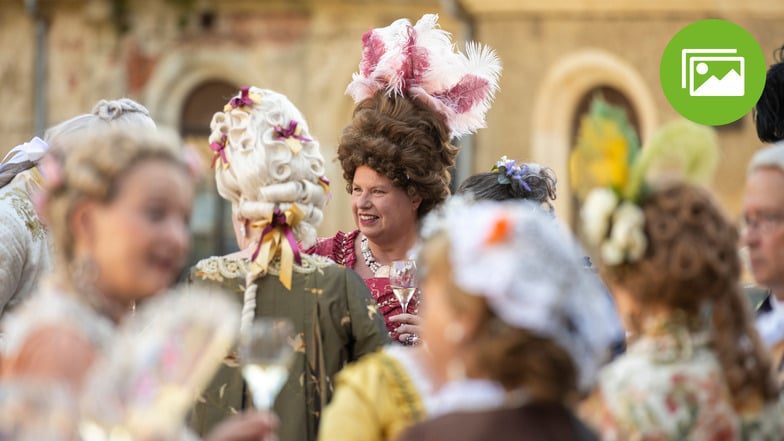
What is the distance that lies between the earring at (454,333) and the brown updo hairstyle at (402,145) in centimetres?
239

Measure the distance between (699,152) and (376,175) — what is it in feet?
7.09

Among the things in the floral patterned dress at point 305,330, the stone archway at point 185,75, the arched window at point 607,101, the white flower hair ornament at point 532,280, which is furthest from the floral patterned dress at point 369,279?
the stone archway at point 185,75

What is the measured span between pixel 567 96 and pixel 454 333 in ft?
36.4

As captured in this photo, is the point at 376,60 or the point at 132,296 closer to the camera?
the point at 132,296

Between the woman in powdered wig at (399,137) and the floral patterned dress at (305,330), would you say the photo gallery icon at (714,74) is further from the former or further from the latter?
the floral patterned dress at (305,330)

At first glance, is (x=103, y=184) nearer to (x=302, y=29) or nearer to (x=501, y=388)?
(x=501, y=388)

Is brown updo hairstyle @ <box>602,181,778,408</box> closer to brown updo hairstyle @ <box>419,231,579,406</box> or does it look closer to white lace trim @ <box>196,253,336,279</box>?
brown updo hairstyle @ <box>419,231,579,406</box>

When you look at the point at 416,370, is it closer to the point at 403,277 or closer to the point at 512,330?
the point at 512,330

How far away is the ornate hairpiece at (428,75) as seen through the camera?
5.59 m

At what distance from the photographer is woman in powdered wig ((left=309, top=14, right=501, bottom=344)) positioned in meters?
5.43

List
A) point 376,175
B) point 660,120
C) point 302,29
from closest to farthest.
Result: point 376,175 → point 660,120 → point 302,29

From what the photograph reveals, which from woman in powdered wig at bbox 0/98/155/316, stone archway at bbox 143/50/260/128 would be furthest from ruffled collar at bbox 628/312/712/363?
stone archway at bbox 143/50/260/128

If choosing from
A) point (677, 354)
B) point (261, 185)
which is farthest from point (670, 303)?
point (261, 185)

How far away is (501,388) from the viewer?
3006 mm
